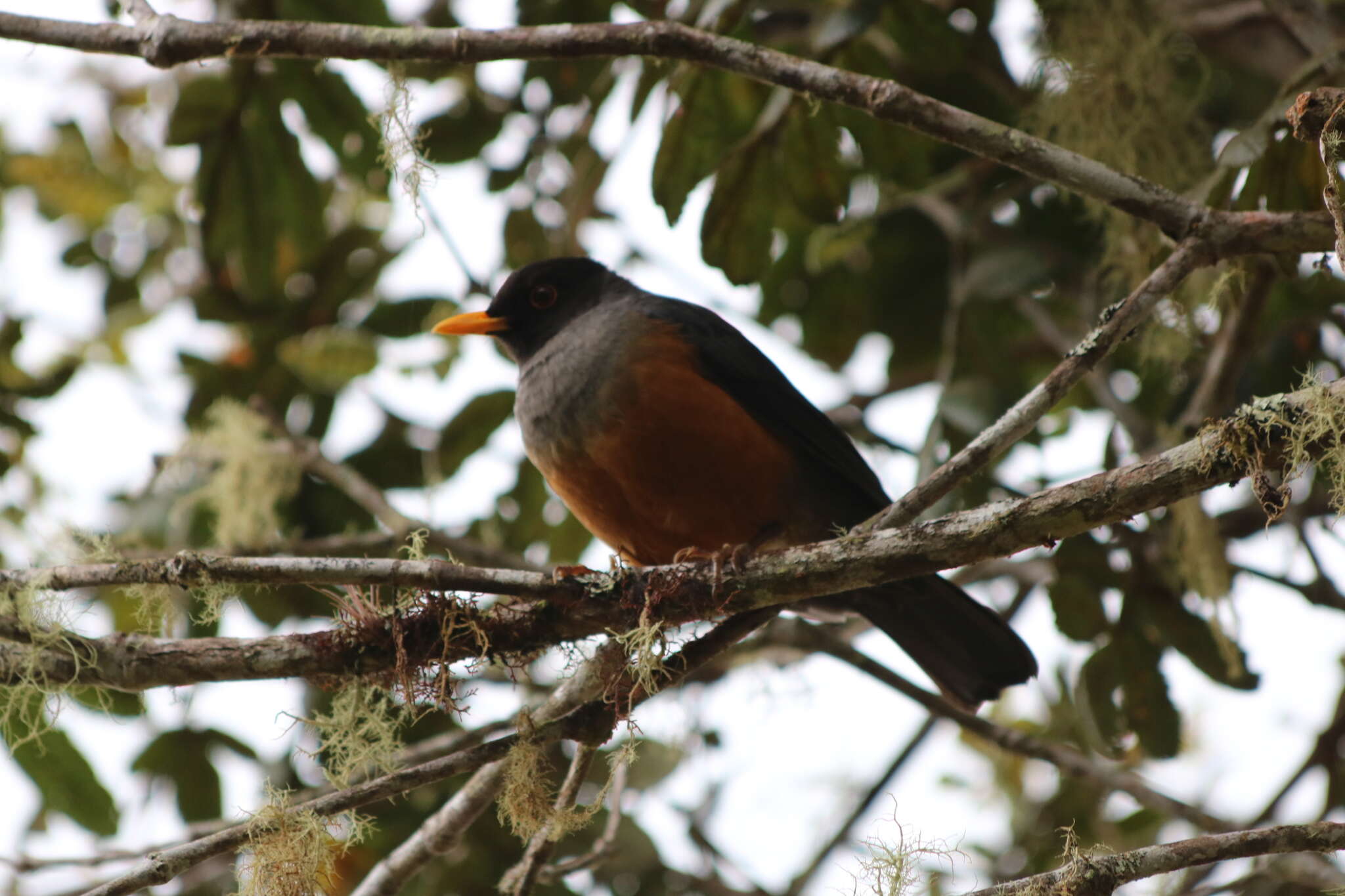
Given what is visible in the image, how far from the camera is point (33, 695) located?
305 centimetres

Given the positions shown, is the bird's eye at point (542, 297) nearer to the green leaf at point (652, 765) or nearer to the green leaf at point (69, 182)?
the green leaf at point (652, 765)

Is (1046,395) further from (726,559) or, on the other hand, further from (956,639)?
(956,639)

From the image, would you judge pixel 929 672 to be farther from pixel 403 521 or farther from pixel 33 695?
pixel 33 695

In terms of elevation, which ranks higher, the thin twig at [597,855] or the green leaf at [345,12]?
the green leaf at [345,12]

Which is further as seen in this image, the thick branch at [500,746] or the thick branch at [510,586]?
the thick branch at [510,586]

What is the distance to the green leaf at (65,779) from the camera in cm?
390

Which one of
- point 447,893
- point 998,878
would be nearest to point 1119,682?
point 998,878

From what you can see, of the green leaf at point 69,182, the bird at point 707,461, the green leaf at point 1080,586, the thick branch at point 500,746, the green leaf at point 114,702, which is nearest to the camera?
the thick branch at point 500,746

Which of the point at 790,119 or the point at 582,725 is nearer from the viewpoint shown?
the point at 582,725

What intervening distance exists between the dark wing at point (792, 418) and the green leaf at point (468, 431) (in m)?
1.18

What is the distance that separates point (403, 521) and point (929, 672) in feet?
6.56

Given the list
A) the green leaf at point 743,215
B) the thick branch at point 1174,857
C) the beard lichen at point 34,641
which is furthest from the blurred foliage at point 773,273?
the thick branch at point 1174,857

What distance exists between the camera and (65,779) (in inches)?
156

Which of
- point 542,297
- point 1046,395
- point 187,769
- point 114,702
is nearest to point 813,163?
point 542,297
